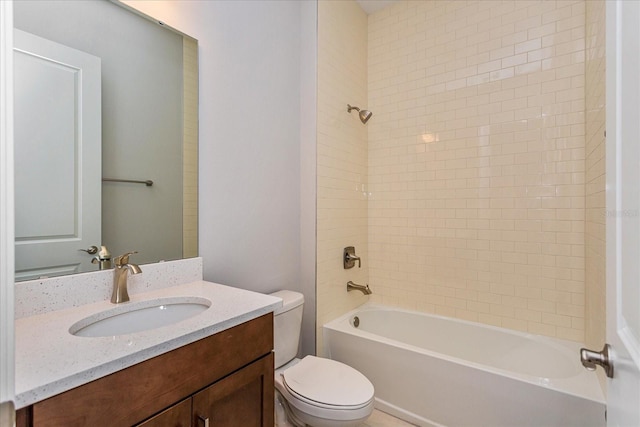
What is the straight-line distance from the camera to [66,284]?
1018 millimetres

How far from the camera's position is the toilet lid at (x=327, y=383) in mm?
1366

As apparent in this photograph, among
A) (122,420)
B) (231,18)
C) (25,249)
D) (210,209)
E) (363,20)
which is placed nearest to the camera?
(122,420)

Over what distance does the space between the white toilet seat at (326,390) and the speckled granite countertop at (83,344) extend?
59 cm

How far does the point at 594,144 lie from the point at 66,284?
2.36 meters

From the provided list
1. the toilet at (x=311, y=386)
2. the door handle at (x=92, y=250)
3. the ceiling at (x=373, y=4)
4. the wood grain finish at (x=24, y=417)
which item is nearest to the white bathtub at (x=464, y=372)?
the toilet at (x=311, y=386)

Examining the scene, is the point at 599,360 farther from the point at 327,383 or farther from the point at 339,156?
the point at 339,156

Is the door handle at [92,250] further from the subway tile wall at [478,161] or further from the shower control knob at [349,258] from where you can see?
the shower control knob at [349,258]

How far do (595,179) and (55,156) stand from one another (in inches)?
91.1

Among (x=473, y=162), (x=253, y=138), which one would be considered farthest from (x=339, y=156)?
(x=473, y=162)

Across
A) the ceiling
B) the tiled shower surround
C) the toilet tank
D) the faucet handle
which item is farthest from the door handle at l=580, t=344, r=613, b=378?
the ceiling

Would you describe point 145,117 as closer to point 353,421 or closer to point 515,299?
point 353,421

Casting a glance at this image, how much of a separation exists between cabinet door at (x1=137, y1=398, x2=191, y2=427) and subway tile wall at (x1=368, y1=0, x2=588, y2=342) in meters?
1.31

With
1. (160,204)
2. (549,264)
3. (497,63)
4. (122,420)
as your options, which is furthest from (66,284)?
(497,63)

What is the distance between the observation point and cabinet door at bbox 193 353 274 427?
0.86 m
